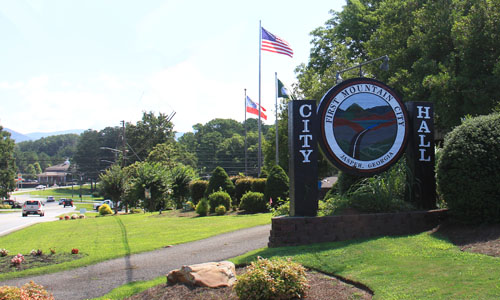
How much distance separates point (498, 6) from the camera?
21609 millimetres

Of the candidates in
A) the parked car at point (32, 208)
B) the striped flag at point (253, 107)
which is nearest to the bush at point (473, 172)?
the striped flag at point (253, 107)

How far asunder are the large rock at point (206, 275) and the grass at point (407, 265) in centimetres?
139

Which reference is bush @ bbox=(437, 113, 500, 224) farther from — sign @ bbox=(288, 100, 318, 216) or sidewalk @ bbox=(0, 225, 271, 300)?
sidewalk @ bbox=(0, 225, 271, 300)

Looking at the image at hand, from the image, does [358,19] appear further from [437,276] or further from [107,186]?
[437,276]

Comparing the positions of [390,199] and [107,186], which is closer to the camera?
[390,199]

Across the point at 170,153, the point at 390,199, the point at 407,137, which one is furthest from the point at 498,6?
the point at 170,153

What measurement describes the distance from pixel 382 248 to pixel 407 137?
4.05 metres

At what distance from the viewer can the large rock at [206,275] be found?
7797 mm

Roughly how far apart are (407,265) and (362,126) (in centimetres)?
496

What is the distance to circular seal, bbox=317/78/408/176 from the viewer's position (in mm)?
11680

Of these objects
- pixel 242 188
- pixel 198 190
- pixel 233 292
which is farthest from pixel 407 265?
pixel 198 190

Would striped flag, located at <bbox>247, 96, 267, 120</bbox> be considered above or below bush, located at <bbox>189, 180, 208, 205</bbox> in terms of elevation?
above

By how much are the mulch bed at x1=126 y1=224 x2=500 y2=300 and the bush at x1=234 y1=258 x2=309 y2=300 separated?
0.30 metres

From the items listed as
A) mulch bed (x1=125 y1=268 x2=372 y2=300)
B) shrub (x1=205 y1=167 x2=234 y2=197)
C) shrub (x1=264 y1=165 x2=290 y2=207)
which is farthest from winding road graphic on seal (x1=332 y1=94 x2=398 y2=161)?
shrub (x1=205 y1=167 x2=234 y2=197)
